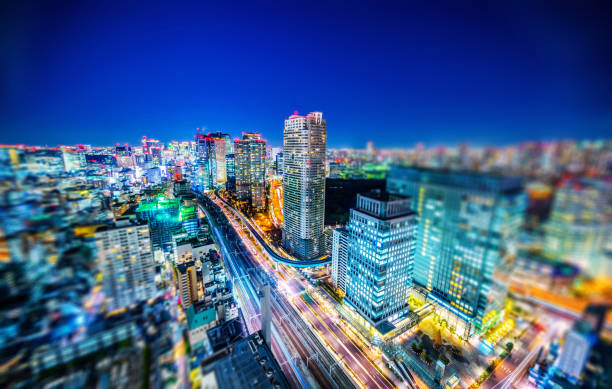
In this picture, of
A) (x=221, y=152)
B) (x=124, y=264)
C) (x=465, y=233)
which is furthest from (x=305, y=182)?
(x=221, y=152)

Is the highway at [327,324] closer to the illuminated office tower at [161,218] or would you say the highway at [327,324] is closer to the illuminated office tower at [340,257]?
the illuminated office tower at [340,257]

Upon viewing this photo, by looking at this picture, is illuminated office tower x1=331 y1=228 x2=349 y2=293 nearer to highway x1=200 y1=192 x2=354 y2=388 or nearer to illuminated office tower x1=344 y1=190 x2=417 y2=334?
illuminated office tower x1=344 y1=190 x2=417 y2=334

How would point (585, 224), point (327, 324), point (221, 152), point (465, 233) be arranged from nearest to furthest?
point (585, 224) → point (465, 233) → point (327, 324) → point (221, 152)

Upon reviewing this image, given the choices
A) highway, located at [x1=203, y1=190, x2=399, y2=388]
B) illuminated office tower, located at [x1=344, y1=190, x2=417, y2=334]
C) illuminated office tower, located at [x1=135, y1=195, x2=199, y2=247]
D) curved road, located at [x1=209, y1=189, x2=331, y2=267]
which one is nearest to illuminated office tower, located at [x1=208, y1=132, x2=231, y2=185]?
illuminated office tower, located at [x1=135, y1=195, x2=199, y2=247]

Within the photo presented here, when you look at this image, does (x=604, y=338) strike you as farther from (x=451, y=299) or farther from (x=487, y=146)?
(x=451, y=299)

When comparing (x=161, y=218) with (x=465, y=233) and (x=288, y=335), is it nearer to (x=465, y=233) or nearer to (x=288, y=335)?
(x=288, y=335)
